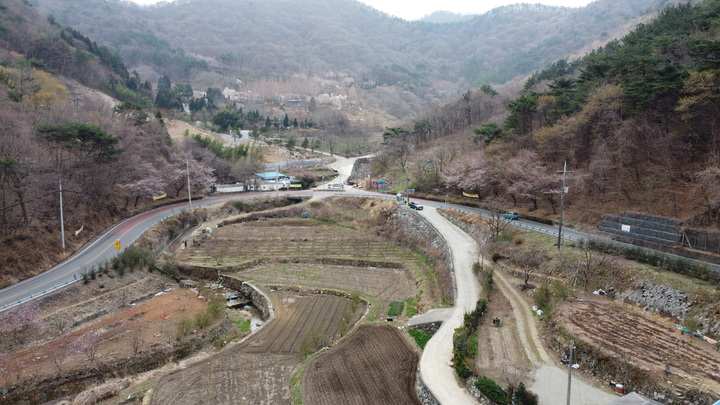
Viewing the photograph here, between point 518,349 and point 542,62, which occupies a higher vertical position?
point 542,62

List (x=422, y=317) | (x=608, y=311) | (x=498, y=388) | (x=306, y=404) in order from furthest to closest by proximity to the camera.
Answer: (x=422, y=317) < (x=608, y=311) < (x=306, y=404) < (x=498, y=388)

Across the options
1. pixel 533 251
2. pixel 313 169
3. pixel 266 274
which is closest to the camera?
pixel 533 251

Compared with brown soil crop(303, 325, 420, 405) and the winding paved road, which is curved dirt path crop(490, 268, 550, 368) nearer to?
the winding paved road

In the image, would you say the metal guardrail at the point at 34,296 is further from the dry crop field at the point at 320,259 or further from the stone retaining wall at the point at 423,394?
the stone retaining wall at the point at 423,394

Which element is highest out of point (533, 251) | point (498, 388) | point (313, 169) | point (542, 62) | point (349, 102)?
point (542, 62)

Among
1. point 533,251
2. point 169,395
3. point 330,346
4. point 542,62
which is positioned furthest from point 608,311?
point 542,62

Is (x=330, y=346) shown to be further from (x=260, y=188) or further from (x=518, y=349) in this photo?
(x=260, y=188)

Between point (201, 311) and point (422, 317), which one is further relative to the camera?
point (201, 311)

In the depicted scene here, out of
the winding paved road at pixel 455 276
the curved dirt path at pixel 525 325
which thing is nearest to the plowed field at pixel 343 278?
the winding paved road at pixel 455 276
